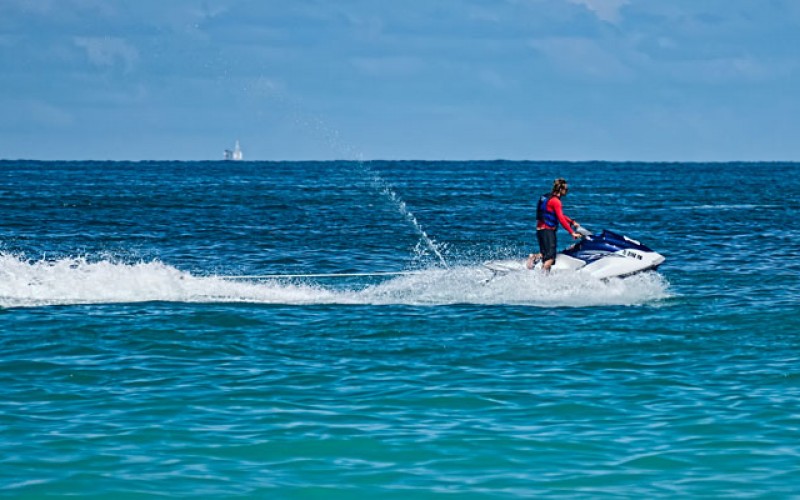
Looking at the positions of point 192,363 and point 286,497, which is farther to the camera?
point 192,363

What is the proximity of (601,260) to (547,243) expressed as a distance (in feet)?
3.25

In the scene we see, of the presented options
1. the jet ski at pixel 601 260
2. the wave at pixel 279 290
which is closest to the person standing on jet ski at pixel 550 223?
the jet ski at pixel 601 260

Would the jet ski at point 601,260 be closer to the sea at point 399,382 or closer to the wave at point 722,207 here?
the sea at point 399,382

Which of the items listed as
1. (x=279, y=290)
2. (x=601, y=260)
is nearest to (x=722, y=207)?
(x=601, y=260)

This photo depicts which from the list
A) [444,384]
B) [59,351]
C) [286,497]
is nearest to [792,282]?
[444,384]

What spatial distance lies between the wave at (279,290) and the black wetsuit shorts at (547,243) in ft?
1.24

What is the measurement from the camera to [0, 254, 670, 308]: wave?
18719 millimetres

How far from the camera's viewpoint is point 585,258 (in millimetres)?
19500

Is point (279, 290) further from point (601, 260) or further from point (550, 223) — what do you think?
point (601, 260)

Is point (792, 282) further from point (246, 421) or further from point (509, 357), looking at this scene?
point (246, 421)

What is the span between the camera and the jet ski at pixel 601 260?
1931cm

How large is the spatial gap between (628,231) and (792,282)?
17.2 metres

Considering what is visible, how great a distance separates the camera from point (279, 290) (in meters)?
19.9

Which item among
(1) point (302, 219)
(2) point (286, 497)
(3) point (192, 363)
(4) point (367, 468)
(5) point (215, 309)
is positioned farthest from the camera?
(1) point (302, 219)
